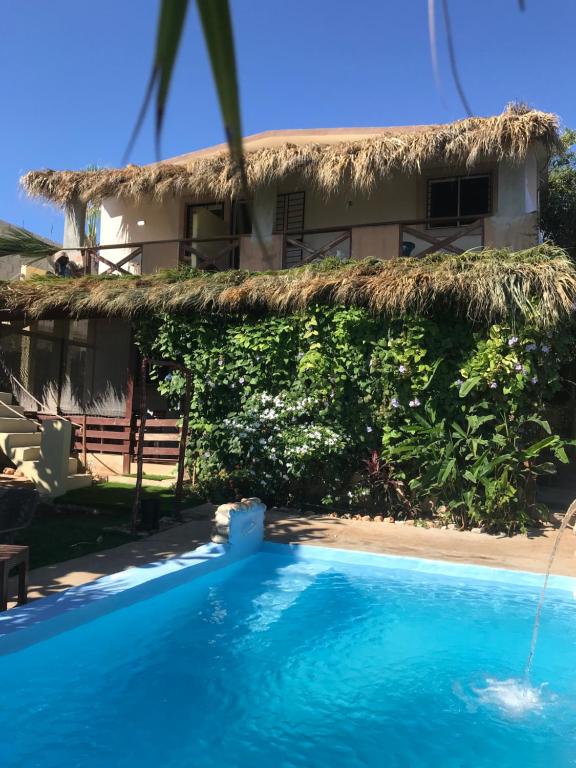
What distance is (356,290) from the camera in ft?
29.7

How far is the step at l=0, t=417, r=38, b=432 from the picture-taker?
10.9 meters

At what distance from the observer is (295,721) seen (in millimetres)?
3889

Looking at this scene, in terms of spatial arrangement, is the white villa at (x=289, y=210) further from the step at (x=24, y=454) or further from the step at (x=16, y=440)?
the step at (x=24, y=454)

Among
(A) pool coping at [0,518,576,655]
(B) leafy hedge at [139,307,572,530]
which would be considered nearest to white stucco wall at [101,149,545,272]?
(B) leafy hedge at [139,307,572,530]

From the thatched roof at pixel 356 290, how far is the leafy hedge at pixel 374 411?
0.25 meters

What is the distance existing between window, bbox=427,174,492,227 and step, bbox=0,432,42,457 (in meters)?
8.67

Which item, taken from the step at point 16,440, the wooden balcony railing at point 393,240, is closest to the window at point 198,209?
the wooden balcony railing at point 393,240

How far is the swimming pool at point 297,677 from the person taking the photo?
11.6 ft

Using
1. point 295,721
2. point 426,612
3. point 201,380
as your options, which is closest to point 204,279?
point 201,380

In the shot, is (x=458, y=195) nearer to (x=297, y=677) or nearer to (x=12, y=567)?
(x=297, y=677)

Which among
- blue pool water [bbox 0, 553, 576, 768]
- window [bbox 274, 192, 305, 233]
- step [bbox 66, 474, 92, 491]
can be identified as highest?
window [bbox 274, 192, 305, 233]

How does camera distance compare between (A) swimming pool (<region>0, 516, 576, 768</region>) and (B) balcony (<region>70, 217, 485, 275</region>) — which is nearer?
(A) swimming pool (<region>0, 516, 576, 768</region>)

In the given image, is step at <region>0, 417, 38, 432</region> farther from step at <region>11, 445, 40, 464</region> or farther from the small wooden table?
the small wooden table

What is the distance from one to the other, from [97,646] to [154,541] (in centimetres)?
244
